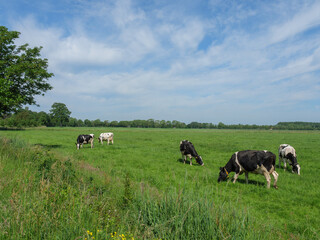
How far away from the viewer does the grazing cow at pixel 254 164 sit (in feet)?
31.5

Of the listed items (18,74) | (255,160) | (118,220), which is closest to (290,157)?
(255,160)

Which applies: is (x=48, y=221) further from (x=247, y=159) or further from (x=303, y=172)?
(x=303, y=172)

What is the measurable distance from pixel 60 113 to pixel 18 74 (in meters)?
121

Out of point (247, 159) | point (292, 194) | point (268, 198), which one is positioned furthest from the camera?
point (247, 159)

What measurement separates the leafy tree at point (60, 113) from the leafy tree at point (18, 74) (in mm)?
118873

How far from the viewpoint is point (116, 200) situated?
5730 mm

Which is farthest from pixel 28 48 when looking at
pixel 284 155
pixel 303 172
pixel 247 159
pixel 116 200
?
pixel 303 172

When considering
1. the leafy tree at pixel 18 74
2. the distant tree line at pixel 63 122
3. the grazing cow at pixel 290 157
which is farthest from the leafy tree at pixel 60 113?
the grazing cow at pixel 290 157

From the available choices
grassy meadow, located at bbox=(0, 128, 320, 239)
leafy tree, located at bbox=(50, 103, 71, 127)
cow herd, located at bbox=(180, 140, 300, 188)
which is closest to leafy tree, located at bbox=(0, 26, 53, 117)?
grassy meadow, located at bbox=(0, 128, 320, 239)

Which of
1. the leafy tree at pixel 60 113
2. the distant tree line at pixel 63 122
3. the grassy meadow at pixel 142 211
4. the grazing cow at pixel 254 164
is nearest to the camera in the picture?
the grassy meadow at pixel 142 211

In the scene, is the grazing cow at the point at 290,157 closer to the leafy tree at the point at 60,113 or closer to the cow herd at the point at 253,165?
the cow herd at the point at 253,165

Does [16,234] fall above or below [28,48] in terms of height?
below

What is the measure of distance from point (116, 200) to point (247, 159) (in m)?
7.30

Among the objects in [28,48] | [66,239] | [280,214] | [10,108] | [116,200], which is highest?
[28,48]
